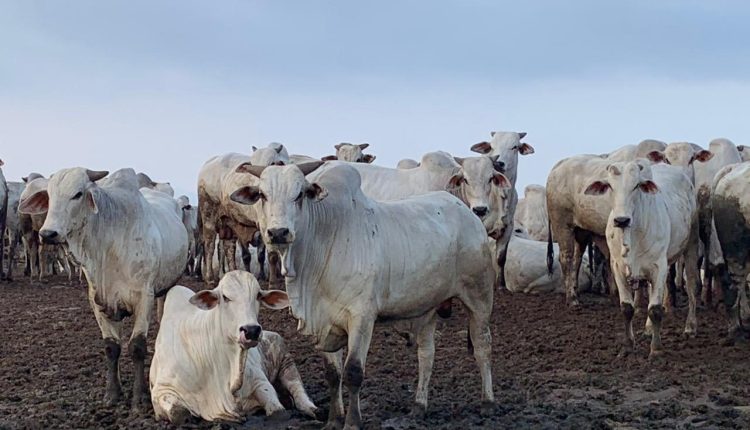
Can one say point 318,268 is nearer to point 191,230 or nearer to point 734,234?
point 734,234

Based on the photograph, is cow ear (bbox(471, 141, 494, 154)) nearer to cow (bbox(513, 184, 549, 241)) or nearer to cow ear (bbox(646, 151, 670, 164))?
cow ear (bbox(646, 151, 670, 164))

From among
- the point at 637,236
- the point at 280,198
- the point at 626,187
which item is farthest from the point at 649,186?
the point at 280,198

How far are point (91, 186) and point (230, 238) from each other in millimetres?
6672

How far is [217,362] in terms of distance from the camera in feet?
21.5

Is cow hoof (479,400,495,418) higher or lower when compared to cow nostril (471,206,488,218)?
lower

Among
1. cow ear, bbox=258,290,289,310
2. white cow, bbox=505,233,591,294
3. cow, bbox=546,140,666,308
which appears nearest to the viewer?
cow ear, bbox=258,290,289,310

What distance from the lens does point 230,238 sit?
1391 centimetres

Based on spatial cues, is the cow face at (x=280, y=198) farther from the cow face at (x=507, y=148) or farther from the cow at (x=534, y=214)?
the cow at (x=534, y=214)

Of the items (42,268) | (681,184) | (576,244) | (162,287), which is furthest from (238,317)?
(42,268)

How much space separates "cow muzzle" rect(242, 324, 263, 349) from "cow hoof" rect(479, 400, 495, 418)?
1662 mm

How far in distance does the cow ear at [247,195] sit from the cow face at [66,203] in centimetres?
139

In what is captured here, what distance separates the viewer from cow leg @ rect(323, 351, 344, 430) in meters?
6.32

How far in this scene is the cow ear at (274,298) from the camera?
646 cm

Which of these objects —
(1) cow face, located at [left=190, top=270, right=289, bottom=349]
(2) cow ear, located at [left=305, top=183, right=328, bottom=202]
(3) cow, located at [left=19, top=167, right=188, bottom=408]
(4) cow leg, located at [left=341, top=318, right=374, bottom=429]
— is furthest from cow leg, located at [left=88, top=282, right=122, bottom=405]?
(2) cow ear, located at [left=305, top=183, right=328, bottom=202]
